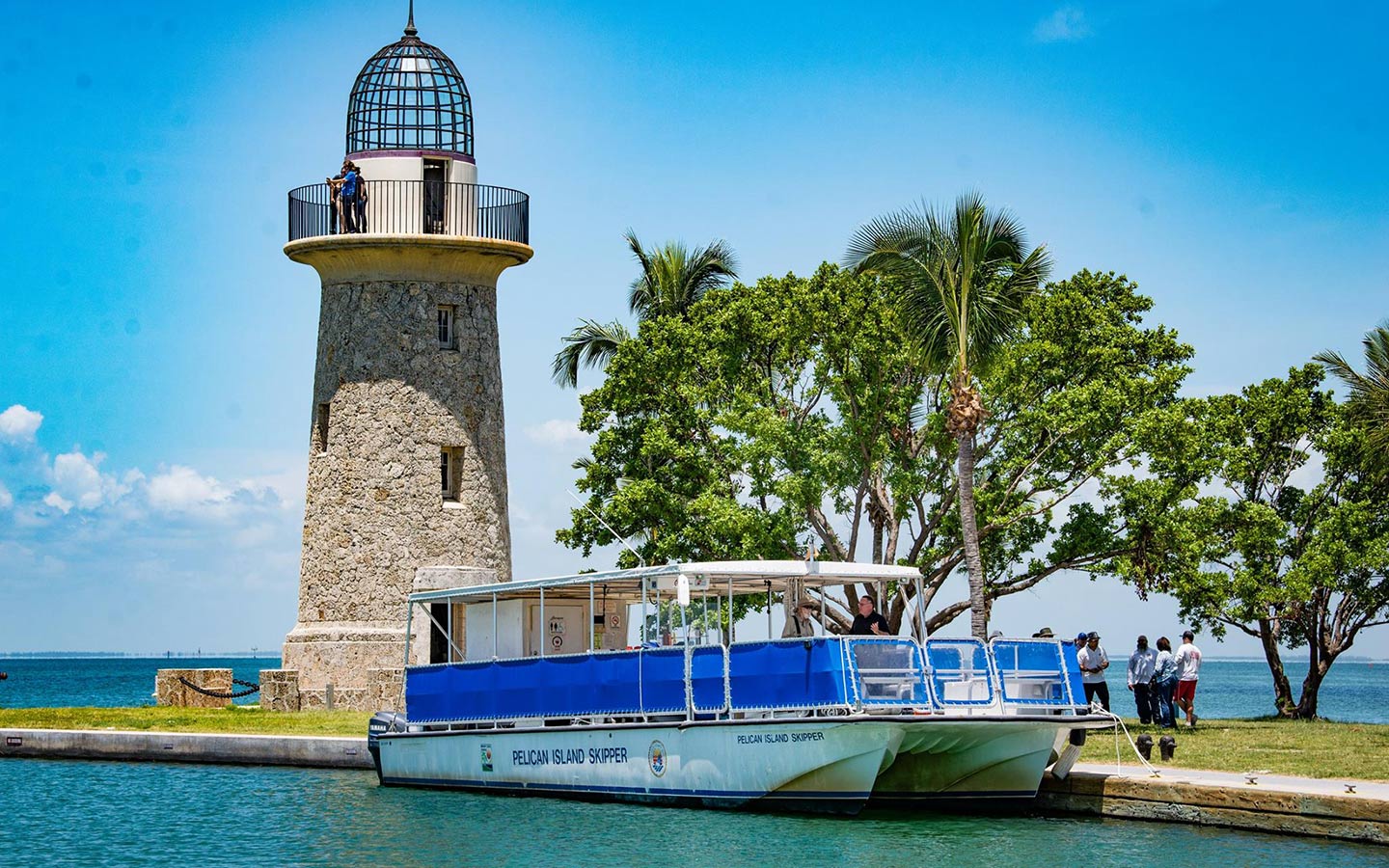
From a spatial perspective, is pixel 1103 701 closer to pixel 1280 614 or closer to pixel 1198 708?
pixel 1280 614

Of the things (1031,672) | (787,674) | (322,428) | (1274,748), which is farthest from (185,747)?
(1274,748)

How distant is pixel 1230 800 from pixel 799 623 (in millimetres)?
7078

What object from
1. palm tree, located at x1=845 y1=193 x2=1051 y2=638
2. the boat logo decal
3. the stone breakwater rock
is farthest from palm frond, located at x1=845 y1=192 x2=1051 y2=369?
the stone breakwater rock

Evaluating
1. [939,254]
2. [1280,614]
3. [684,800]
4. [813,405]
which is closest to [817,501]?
[813,405]

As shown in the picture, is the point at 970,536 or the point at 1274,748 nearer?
the point at 1274,748

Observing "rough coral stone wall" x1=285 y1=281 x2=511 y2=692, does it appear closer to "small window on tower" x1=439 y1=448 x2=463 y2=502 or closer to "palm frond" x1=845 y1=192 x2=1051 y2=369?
"small window on tower" x1=439 y1=448 x2=463 y2=502

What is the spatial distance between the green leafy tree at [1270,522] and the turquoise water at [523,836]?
12.8 m

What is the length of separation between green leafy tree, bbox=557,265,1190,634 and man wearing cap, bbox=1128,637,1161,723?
18.1 ft

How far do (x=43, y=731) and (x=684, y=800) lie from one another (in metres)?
15.6

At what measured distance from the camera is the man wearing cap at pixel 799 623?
2494cm

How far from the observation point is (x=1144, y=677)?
28.8m

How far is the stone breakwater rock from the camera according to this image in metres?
39.2

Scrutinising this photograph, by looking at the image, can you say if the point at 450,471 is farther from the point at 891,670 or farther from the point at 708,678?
the point at 891,670

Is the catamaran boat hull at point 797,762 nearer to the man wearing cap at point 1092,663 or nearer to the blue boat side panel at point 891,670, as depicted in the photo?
the blue boat side panel at point 891,670
